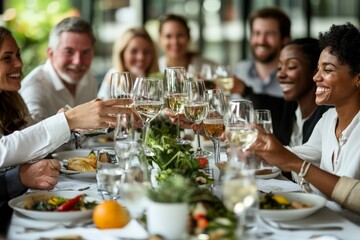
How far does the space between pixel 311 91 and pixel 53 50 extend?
70.0 inches

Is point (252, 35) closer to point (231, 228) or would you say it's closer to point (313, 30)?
point (313, 30)

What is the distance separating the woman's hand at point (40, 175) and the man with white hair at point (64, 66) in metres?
1.69

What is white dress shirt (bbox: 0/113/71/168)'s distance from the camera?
243 centimetres

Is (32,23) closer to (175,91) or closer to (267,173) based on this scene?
(175,91)

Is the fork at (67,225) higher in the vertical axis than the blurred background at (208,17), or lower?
lower

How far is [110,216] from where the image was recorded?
1795 millimetres

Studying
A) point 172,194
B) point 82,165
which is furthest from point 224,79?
point 172,194

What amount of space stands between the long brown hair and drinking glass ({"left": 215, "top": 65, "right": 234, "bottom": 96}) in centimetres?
146

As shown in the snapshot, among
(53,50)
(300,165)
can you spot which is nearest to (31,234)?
(300,165)

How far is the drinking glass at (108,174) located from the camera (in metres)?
1.97

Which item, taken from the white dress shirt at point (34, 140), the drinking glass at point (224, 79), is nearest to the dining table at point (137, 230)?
the white dress shirt at point (34, 140)

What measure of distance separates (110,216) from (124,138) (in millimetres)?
511

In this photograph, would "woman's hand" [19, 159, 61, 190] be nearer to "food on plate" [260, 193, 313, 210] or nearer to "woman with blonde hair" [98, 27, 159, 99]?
"food on plate" [260, 193, 313, 210]

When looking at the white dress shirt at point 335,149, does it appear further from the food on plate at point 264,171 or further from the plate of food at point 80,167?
the plate of food at point 80,167
